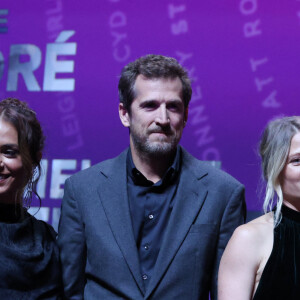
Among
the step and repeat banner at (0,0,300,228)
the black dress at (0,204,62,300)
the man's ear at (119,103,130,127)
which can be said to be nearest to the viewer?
the black dress at (0,204,62,300)

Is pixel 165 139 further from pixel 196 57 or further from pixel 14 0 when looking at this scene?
pixel 14 0

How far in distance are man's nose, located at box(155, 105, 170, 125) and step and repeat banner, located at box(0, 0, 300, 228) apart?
37.0 inches

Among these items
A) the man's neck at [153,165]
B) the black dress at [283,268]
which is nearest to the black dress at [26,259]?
the man's neck at [153,165]

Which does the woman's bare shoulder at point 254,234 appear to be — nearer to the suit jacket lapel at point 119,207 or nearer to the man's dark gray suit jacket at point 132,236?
the man's dark gray suit jacket at point 132,236

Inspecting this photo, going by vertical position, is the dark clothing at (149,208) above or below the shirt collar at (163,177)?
below

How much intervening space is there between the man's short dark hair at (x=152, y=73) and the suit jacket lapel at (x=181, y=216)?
0.33 meters

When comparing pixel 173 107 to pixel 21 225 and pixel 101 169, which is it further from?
pixel 21 225

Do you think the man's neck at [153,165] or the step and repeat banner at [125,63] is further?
the step and repeat banner at [125,63]

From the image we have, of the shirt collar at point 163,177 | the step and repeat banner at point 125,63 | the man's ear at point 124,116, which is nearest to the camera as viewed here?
the shirt collar at point 163,177

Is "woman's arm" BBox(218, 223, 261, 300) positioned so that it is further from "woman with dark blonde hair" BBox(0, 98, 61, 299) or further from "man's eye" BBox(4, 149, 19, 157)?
"man's eye" BBox(4, 149, 19, 157)

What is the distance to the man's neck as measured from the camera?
6.58 feet

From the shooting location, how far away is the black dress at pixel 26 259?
5.73ft

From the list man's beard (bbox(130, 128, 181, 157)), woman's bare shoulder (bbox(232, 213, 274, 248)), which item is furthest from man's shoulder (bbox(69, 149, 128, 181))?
woman's bare shoulder (bbox(232, 213, 274, 248))

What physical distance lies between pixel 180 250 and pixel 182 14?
1.63 meters
